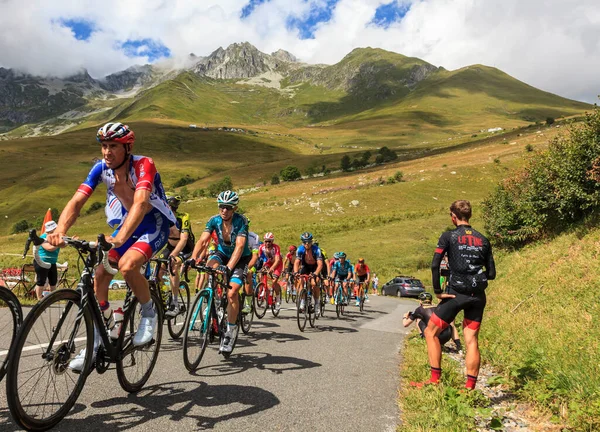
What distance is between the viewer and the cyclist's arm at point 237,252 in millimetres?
6934

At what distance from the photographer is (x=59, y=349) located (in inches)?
155

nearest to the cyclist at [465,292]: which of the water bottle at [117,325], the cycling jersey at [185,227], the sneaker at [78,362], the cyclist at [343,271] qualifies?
the water bottle at [117,325]

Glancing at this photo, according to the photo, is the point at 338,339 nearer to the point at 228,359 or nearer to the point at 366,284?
the point at 228,359

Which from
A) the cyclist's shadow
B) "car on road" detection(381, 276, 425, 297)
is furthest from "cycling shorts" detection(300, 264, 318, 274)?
"car on road" detection(381, 276, 425, 297)

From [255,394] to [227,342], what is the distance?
1.70 meters

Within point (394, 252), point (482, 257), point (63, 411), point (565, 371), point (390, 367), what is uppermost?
point (482, 257)

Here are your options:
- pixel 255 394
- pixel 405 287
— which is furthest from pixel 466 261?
pixel 405 287

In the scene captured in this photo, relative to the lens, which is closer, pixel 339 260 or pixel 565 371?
pixel 565 371

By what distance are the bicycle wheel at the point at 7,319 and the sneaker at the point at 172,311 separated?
322 cm

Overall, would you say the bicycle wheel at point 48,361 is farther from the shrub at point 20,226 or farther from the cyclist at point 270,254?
the shrub at point 20,226

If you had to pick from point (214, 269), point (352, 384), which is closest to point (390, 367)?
point (352, 384)

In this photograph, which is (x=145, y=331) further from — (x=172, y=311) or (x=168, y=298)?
(x=168, y=298)

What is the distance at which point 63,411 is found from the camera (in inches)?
154

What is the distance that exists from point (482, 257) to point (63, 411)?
5424 millimetres
